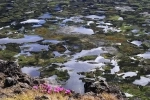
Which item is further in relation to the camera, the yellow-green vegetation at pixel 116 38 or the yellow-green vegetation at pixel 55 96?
the yellow-green vegetation at pixel 116 38

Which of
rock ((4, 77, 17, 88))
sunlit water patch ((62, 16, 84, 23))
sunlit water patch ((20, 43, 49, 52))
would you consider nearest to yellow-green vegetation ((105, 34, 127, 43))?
sunlit water patch ((20, 43, 49, 52))

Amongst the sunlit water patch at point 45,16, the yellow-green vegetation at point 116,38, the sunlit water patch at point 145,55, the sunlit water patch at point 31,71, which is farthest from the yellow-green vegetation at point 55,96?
the sunlit water patch at point 45,16

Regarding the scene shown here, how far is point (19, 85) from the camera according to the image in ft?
102

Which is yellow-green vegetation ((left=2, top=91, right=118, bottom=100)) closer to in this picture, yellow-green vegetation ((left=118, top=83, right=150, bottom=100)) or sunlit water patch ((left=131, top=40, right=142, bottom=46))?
yellow-green vegetation ((left=118, top=83, right=150, bottom=100))

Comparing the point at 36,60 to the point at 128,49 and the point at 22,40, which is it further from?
the point at 128,49

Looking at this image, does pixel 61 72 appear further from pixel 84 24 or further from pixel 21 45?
pixel 84 24

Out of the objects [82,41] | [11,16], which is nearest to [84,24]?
[82,41]

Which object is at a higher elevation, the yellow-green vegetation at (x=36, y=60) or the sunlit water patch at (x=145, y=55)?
the yellow-green vegetation at (x=36, y=60)

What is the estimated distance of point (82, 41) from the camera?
80.6 meters

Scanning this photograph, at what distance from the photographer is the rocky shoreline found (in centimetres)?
2902

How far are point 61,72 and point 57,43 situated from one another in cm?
2020

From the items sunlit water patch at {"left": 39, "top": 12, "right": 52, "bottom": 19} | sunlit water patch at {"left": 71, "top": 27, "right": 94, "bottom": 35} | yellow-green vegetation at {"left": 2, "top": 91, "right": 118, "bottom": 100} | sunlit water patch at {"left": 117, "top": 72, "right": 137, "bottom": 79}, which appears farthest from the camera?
sunlit water patch at {"left": 39, "top": 12, "right": 52, "bottom": 19}

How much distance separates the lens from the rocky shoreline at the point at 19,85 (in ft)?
95.2

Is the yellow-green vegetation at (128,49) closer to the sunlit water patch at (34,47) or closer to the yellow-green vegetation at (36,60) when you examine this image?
the yellow-green vegetation at (36,60)
